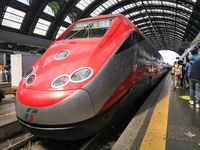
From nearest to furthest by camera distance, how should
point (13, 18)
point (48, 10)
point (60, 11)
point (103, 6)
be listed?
point (13, 18) → point (48, 10) → point (60, 11) → point (103, 6)

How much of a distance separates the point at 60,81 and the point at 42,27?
27049mm

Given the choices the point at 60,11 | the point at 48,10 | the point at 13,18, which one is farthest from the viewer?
the point at 60,11

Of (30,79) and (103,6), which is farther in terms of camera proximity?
(103,6)

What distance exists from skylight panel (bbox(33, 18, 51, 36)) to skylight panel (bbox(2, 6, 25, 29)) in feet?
8.67

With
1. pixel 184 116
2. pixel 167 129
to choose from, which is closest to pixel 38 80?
pixel 167 129

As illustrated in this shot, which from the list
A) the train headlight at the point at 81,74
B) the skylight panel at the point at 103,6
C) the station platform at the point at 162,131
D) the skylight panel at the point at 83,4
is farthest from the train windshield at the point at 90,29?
the skylight panel at the point at 103,6

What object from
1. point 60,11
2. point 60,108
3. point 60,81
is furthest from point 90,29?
point 60,11

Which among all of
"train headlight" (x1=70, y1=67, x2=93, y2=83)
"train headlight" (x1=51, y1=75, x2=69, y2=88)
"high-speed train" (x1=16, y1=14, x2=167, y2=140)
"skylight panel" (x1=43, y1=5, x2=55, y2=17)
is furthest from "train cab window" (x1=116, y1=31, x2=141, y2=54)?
"skylight panel" (x1=43, y1=5, x2=55, y2=17)

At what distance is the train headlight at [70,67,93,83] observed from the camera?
3.81 metres

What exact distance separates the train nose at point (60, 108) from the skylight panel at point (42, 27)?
25.7 m

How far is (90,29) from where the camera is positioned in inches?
221

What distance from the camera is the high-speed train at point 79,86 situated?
3.59m

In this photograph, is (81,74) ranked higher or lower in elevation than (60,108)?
higher

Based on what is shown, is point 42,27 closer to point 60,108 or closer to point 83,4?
point 83,4
